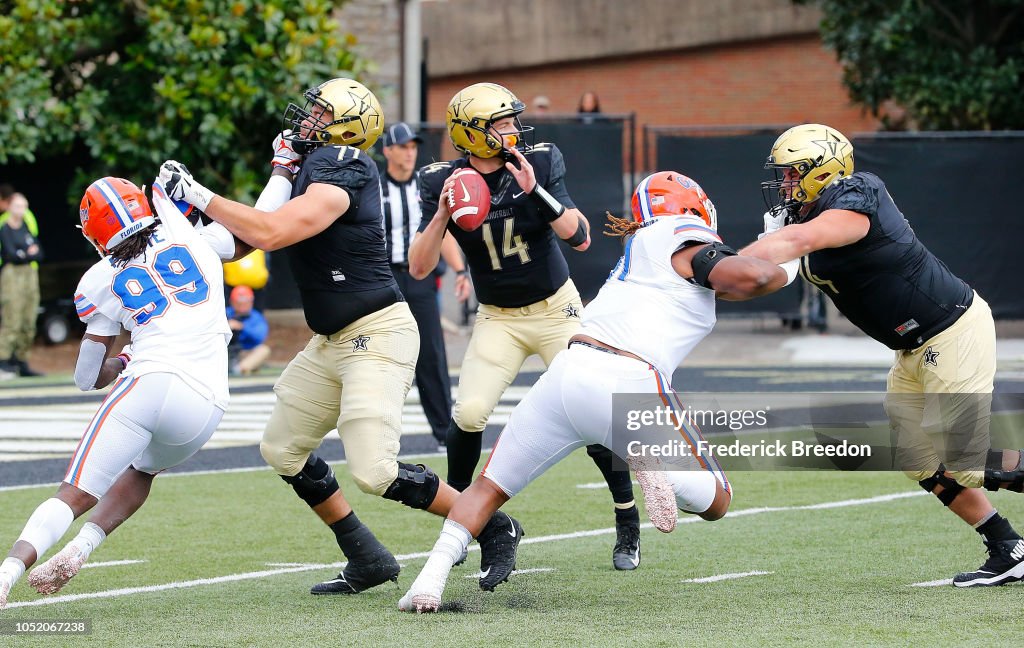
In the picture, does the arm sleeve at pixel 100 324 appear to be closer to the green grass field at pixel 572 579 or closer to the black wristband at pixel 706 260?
the green grass field at pixel 572 579

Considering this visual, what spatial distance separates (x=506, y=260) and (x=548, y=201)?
1.32ft

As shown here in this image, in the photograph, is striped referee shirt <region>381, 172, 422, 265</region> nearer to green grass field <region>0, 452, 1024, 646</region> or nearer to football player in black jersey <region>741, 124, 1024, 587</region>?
green grass field <region>0, 452, 1024, 646</region>

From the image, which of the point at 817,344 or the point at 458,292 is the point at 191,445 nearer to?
the point at 458,292

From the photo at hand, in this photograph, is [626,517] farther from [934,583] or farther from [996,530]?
[996,530]

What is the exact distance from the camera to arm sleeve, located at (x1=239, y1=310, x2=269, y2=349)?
14.8 m

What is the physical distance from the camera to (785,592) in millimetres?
5680

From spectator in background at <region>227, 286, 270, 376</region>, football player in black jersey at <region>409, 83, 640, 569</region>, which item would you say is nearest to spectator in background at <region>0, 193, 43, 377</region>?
spectator in background at <region>227, 286, 270, 376</region>

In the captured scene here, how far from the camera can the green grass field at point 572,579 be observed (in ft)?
16.4

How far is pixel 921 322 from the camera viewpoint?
5812mm

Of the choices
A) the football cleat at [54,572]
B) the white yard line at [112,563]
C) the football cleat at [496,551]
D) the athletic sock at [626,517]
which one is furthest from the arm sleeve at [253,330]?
the football cleat at [54,572]

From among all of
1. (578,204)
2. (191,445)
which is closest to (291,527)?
(191,445)

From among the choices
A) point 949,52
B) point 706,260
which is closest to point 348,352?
point 706,260

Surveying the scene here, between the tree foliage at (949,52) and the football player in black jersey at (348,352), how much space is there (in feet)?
43.2

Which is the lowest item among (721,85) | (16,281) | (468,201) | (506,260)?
(16,281)
